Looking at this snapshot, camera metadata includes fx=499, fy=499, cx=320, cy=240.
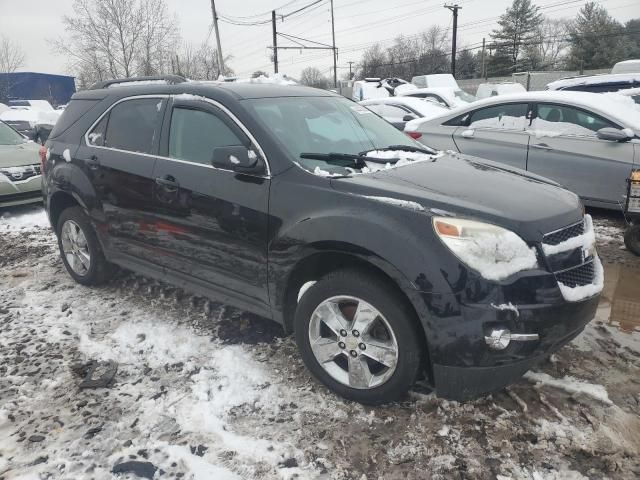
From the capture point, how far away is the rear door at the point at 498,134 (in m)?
6.27

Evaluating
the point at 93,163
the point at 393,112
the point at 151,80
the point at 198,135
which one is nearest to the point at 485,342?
the point at 198,135

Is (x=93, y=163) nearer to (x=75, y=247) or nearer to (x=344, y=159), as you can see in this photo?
(x=75, y=247)

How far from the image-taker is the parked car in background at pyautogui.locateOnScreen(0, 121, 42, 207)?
7453 millimetres

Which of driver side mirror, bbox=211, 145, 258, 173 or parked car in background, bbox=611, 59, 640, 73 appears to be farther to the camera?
parked car in background, bbox=611, 59, 640, 73

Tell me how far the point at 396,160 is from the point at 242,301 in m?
1.36

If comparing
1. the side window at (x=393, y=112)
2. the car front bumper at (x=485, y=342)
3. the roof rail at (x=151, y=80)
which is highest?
the roof rail at (x=151, y=80)

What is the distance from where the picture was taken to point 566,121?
609 cm

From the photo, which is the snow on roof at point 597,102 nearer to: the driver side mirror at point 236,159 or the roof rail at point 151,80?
the roof rail at point 151,80

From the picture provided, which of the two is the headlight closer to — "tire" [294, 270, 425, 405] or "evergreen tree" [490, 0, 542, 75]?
"tire" [294, 270, 425, 405]

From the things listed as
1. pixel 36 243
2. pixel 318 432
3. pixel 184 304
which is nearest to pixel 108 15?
pixel 36 243

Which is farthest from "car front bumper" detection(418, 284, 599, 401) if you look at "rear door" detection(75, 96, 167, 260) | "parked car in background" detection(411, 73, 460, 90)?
"parked car in background" detection(411, 73, 460, 90)

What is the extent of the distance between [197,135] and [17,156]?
19.2 ft

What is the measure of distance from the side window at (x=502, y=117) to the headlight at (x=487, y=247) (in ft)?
14.9

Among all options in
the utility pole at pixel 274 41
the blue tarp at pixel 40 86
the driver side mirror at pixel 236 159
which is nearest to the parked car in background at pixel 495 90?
the driver side mirror at pixel 236 159
